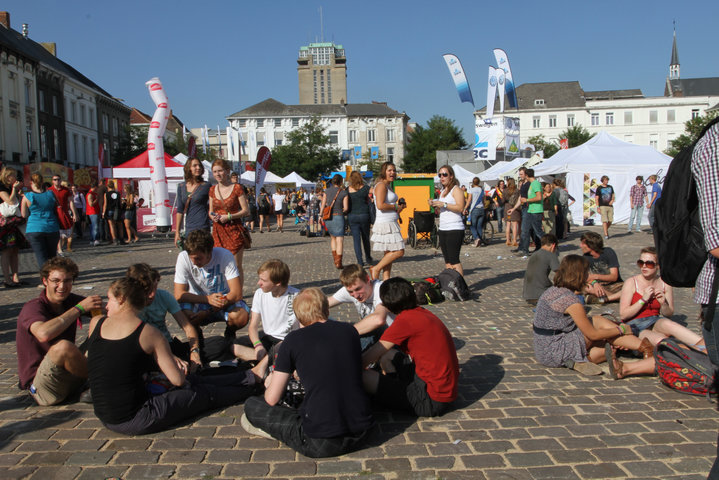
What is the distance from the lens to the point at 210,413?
416cm

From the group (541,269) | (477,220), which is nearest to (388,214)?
(541,269)

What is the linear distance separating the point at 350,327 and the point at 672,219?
1843mm

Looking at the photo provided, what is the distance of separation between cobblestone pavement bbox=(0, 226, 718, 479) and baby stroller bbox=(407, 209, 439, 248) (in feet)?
32.4

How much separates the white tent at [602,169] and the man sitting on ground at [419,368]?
61.5ft

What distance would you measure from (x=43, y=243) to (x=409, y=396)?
7606mm

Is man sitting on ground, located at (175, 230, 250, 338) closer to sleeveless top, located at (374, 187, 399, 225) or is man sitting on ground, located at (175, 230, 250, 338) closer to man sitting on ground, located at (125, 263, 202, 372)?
man sitting on ground, located at (125, 263, 202, 372)

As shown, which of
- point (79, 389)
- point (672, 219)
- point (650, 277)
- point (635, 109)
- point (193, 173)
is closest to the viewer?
point (672, 219)

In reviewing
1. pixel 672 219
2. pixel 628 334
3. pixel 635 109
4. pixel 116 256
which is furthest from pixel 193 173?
pixel 635 109

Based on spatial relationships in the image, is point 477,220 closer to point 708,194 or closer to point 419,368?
point 419,368

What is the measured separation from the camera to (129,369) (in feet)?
11.8

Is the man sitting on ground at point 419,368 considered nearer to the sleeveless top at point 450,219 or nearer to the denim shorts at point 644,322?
the denim shorts at point 644,322

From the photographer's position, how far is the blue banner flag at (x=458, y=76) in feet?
88.6

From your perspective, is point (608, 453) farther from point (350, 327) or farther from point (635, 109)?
point (635, 109)

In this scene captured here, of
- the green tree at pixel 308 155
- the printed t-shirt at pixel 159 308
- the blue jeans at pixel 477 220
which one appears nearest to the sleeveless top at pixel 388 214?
the printed t-shirt at pixel 159 308
